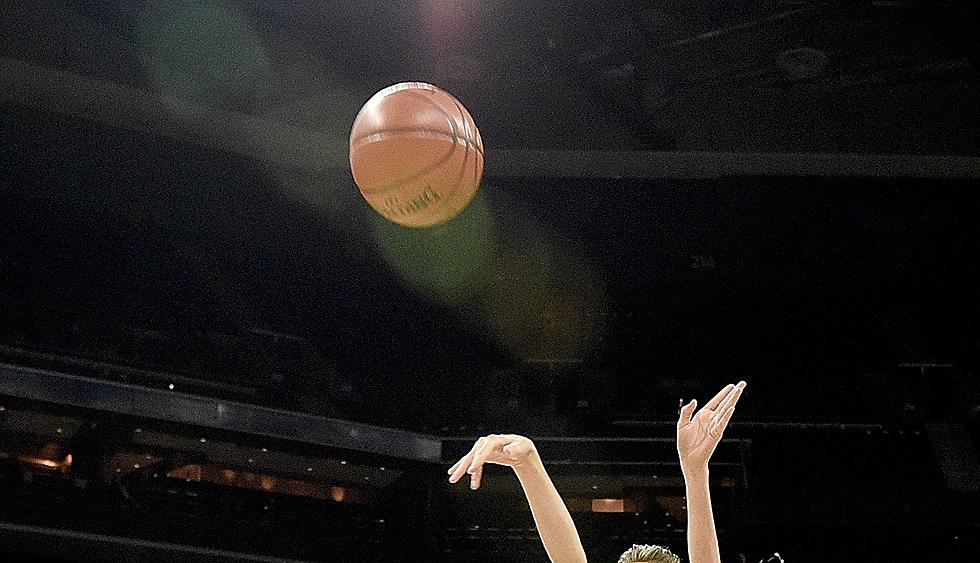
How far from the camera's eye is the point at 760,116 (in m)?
8.42

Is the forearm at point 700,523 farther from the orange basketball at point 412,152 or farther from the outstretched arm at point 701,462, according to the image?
the orange basketball at point 412,152

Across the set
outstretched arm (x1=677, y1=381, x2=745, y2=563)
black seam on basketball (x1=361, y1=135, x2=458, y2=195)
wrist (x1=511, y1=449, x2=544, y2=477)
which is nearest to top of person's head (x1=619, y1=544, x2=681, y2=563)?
outstretched arm (x1=677, y1=381, x2=745, y2=563)

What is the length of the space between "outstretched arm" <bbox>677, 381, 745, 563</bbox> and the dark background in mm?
5282

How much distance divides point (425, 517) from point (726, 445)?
303 cm

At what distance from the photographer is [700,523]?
2.14 m

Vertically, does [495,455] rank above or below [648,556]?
above

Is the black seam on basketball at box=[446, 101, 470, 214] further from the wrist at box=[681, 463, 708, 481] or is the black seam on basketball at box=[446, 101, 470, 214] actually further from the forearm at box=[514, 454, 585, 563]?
the wrist at box=[681, 463, 708, 481]

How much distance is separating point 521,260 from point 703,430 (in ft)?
26.4

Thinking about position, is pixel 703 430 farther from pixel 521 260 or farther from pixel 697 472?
pixel 521 260

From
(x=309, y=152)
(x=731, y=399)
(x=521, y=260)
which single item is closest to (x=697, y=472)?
(x=731, y=399)

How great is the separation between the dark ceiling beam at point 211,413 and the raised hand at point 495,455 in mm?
7635

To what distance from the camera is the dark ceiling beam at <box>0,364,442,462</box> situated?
885 cm

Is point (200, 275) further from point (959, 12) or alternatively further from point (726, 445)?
point (959, 12)

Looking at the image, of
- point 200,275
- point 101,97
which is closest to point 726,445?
point 200,275
